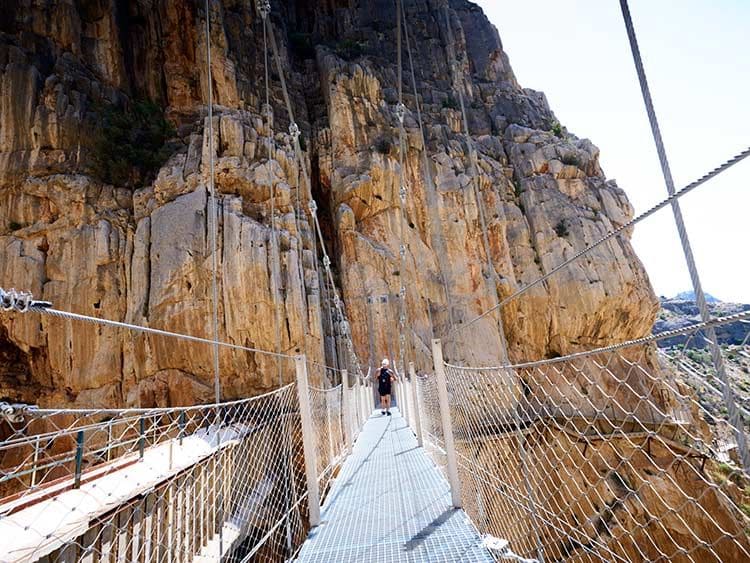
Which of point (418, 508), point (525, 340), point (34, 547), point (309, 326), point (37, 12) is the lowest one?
point (418, 508)

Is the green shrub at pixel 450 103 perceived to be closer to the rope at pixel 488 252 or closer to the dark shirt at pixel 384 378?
the rope at pixel 488 252

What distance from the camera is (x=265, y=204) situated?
9.02 meters

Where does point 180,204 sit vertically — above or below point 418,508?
above

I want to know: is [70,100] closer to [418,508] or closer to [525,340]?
[418,508]

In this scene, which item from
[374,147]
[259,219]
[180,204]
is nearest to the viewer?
[180,204]

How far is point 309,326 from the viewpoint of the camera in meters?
8.30

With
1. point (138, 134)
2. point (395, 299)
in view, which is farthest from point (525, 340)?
point (138, 134)

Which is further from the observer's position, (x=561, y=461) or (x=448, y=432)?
(x=448, y=432)

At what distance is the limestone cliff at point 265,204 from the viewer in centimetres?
770

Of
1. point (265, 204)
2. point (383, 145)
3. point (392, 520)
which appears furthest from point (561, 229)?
point (392, 520)

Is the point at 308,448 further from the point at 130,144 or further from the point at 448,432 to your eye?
the point at 130,144

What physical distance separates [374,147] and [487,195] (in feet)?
12.0

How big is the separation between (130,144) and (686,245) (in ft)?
36.2

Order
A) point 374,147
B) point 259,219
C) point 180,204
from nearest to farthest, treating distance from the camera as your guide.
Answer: point 180,204
point 259,219
point 374,147
